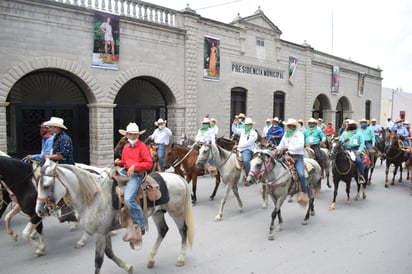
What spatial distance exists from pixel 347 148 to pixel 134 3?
1011 cm

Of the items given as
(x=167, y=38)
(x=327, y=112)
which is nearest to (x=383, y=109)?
(x=327, y=112)

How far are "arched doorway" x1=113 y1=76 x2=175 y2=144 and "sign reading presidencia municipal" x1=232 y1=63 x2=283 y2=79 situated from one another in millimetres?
4756

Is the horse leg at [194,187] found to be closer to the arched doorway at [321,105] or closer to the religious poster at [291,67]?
the religious poster at [291,67]

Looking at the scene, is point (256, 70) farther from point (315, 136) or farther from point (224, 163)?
point (224, 163)

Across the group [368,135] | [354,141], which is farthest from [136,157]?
[368,135]

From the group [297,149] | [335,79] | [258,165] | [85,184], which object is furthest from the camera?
[335,79]

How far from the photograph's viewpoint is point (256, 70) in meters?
19.7

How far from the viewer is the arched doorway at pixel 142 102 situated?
600 inches

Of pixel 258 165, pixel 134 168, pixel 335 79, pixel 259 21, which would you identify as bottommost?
pixel 258 165

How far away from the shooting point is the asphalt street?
5.29m

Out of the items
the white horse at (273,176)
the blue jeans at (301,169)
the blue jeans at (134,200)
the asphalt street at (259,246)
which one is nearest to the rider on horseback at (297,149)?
the blue jeans at (301,169)

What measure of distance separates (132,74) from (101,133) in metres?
2.82

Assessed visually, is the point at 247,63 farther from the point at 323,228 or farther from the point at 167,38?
the point at 323,228

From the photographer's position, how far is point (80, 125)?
13.9 metres
